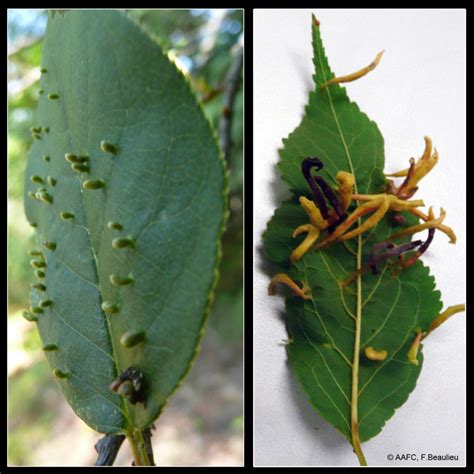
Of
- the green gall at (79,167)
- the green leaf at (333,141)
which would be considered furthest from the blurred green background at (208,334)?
the green gall at (79,167)

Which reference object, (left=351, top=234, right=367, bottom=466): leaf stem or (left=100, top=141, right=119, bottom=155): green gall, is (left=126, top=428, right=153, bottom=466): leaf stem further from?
(left=351, top=234, right=367, bottom=466): leaf stem

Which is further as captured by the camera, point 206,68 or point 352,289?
point 206,68

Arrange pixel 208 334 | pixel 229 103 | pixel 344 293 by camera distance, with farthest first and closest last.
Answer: pixel 208 334 < pixel 229 103 < pixel 344 293

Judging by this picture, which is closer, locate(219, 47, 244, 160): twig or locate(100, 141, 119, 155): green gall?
locate(100, 141, 119, 155): green gall

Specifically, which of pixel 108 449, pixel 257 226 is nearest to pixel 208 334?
pixel 257 226

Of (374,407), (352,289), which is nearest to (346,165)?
(352,289)

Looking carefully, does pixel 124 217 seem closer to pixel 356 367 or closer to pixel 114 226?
pixel 114 226

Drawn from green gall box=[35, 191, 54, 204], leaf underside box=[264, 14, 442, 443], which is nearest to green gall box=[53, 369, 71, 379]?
green gall box=[35, 191, 54, 204]

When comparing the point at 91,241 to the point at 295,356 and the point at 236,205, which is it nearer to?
the point at 295,356
